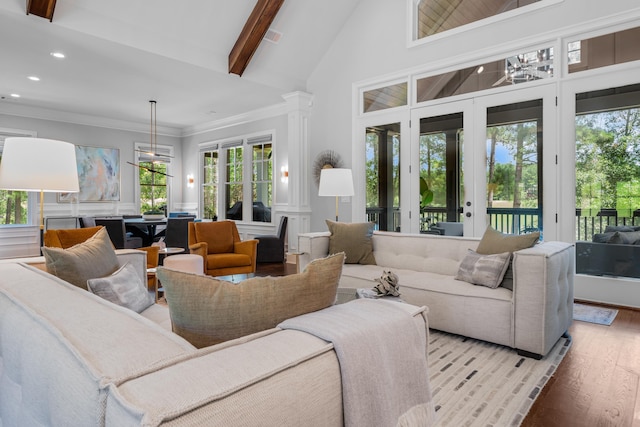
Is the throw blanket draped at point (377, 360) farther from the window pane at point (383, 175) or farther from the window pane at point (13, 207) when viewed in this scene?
the window pane at point (13, 207)

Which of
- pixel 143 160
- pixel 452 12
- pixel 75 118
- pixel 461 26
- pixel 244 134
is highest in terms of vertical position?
pixel 452 12

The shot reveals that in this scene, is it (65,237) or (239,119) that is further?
(239,119)

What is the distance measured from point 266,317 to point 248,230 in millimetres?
7020

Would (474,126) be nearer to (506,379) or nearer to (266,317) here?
(506,379)

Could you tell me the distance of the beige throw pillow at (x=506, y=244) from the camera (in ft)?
9.27

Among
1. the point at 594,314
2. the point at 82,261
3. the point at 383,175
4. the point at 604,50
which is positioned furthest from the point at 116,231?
the point at 604,50

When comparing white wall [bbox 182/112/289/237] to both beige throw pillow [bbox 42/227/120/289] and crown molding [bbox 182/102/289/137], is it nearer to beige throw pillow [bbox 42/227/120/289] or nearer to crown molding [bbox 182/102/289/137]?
crown molding [bbox 182/102/289/137]

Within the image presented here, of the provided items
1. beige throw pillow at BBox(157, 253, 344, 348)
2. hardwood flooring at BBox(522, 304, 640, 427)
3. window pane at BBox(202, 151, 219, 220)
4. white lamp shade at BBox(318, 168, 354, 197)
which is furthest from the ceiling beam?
hardwood flooring at BBox(522, 304, 640, 427)

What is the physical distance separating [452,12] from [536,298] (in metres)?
3.99

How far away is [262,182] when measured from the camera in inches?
304

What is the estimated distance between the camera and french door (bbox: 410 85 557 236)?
4266 mm

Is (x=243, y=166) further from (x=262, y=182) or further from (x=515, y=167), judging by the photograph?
(x=515, y=167)

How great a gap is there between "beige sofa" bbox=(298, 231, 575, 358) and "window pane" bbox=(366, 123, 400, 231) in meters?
1.98

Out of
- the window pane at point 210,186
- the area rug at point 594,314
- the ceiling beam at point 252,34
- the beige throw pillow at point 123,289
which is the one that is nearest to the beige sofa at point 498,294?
the area rug at point 594,314
